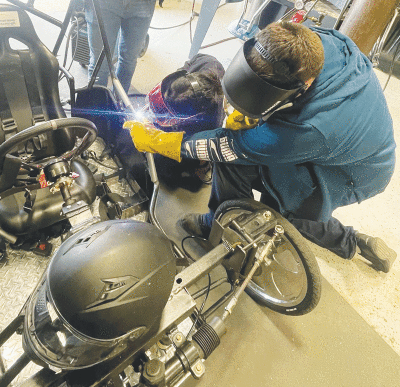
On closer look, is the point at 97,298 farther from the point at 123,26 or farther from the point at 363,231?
the point at 363,231

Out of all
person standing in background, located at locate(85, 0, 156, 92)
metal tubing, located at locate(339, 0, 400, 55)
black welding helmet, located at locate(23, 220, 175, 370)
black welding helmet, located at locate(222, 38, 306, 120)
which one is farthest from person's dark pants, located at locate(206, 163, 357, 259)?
metal tubing, located at locate(339, 0, 400, 55)

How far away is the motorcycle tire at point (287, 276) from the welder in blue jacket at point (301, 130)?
0.61ft

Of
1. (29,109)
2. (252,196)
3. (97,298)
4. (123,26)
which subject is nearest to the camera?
(97,298)

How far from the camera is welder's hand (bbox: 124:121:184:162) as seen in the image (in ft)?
4.99

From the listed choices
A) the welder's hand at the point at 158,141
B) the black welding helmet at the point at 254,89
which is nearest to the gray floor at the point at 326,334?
the welder's hand at the point at 158,141

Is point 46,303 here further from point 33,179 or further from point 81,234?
point 33,179

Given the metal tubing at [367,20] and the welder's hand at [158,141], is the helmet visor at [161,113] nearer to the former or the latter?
the welder's hand at [158,141]

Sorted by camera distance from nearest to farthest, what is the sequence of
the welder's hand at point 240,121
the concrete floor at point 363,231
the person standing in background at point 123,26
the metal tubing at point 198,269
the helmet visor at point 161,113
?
1. the metal tubing at point 198,269
2. the welder's hand at point 240,121
3. the helmet visor at point 161,113
4. the concrete floor at point 363,231
5. the person standing in background at point 123,26

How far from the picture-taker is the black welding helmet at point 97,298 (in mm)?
710

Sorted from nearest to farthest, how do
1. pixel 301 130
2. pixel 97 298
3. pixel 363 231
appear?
pixel 97 298 → pixel 301 130 → pixel 363 231

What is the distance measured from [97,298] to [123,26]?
A: 225cm

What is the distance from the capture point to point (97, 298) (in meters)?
0.71

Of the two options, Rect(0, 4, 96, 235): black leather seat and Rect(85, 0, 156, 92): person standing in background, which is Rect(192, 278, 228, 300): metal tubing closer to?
Rect(0, 4, 96, 235): black leather seat

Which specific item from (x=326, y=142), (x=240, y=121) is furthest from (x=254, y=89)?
(x=240, y=121)
